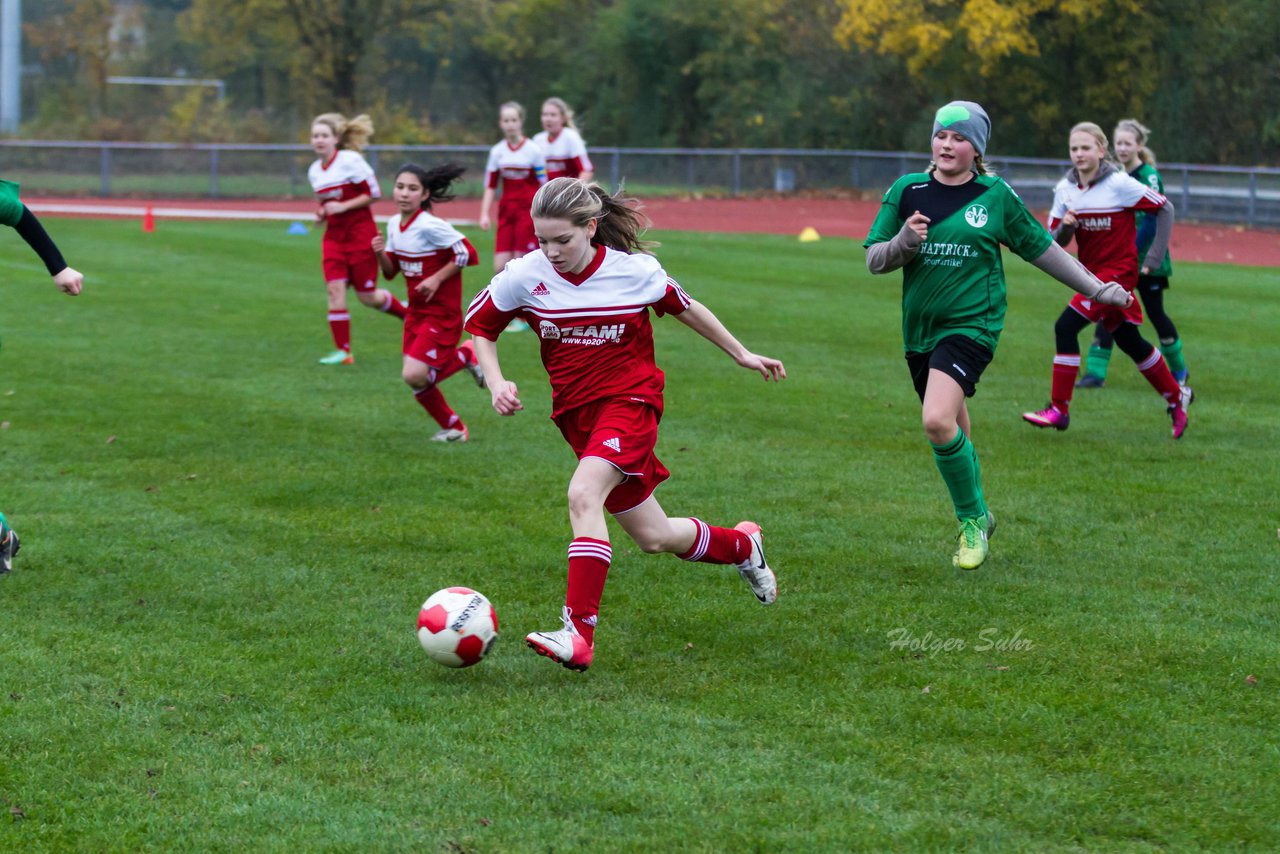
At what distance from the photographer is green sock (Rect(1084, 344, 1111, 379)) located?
1160cm

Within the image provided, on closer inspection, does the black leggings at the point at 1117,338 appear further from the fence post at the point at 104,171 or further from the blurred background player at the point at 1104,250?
the fence post at the point at 104,171

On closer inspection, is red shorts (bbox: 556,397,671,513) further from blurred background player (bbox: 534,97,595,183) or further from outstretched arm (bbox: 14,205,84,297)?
blurred background player (bbox: 534,97,595,183)

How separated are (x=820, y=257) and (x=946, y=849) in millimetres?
19147

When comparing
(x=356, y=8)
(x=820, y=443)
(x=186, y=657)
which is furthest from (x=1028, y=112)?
(x=186, y=657)

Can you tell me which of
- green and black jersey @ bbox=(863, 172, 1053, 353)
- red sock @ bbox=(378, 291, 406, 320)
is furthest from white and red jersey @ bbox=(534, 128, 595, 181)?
green and black jersey @ bbox=(863, 172, 1053, 353)

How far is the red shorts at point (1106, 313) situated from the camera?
32.0ft

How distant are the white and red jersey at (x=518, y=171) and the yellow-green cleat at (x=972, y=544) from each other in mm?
9329

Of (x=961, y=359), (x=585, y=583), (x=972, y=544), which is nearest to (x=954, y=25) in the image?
(x=961, y=359)

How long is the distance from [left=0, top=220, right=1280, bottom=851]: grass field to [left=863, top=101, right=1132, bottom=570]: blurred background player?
0.49 meters

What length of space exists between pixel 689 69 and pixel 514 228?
32104 mm

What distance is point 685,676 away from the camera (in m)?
5.19

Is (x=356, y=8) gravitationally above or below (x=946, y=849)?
above

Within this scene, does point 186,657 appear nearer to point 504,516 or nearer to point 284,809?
point 284,809
